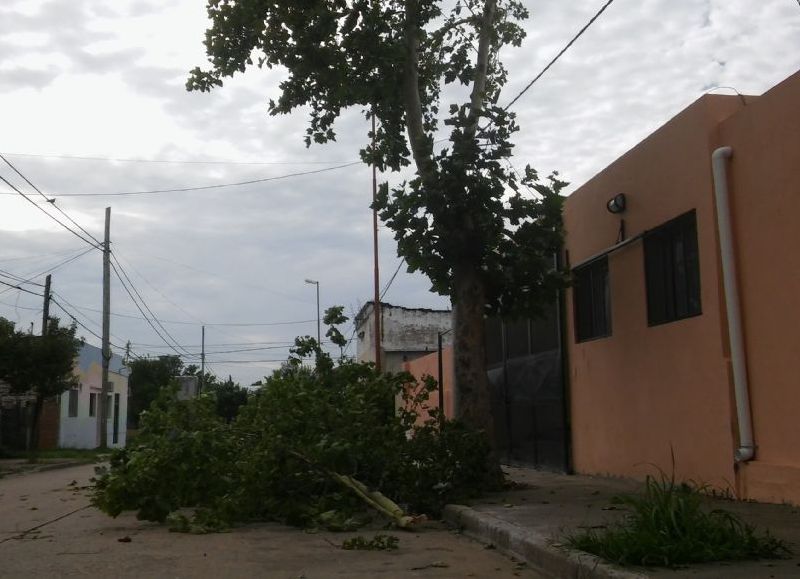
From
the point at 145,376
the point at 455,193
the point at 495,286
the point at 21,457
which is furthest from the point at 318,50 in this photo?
the point at 145,376

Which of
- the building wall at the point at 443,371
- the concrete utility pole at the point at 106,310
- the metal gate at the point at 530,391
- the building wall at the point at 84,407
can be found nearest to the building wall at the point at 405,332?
the building wall at the point at 84,407

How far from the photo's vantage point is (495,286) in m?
11.3

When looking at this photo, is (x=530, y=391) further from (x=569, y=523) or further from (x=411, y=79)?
(x=569, y=523)

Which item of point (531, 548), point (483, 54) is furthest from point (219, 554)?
point (483, 54)

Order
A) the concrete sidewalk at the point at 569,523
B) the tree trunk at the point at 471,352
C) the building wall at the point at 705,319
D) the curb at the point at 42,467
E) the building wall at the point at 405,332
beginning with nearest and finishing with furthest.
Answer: the concrete sidewalk at the point at 569,523
the building wall at the point at 705,319
the tree trunk at the point at 471,352
the curb at the point at 42,467
the building wall at the point at 405,332

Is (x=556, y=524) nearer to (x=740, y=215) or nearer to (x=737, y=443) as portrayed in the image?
(x=737, y=443)

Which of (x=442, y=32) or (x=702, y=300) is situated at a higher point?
(x=442, y=32)

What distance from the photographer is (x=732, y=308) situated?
8.51 meters

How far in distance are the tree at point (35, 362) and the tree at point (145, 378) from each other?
4750cm

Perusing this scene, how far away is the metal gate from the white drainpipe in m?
4.14

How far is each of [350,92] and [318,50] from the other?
2.39 ft

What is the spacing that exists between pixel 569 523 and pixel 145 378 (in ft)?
247

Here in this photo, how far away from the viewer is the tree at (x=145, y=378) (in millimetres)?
75000

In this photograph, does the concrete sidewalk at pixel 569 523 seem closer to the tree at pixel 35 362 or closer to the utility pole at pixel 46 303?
the tree at pixel 35 362
